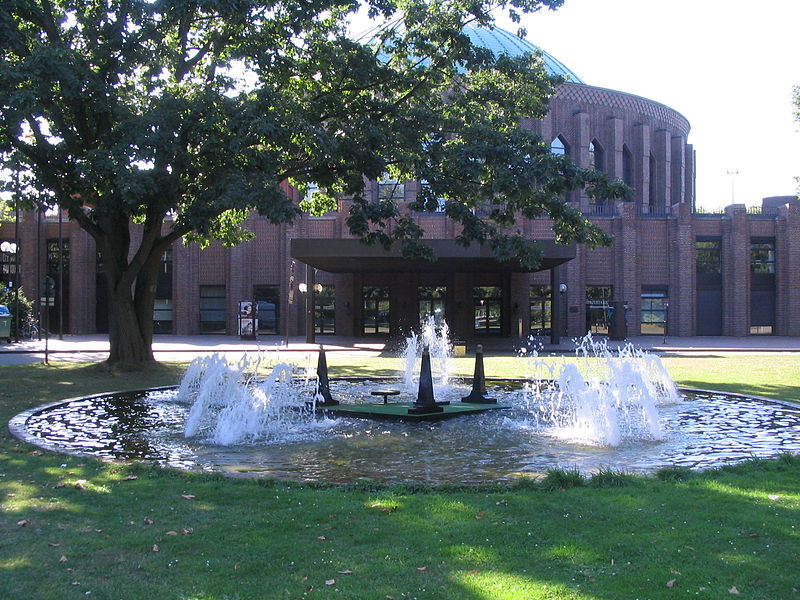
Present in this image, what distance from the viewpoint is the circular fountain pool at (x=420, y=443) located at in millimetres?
8391

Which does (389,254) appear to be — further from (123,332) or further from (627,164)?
(627,164)

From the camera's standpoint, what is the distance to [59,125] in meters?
18.6

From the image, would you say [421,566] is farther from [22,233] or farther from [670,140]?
[670,140]

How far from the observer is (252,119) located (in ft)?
53.4

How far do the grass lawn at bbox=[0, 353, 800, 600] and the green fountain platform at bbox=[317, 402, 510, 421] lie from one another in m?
4.63

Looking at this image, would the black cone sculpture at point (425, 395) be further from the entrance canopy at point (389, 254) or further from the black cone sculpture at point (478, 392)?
the entrance canopy at point (389, 254)

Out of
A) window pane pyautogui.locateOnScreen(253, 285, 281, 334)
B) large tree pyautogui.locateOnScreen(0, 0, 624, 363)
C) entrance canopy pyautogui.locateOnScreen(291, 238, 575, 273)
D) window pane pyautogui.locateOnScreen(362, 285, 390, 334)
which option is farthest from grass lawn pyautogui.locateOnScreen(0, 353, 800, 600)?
window pane pyautogui.locateOnScreen(253, 285, 281, 334)

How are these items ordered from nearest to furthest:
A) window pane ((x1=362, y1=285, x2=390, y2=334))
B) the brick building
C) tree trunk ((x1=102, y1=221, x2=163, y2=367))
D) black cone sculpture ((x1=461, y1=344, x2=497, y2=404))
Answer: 1. black cone sculpture ((x1=461, y1=344, x2=497, y2=404))
2. tree trunk ((x1=102, y1=221, x2=163, y2=367))
3. the brick building
4. window pane ((x1=362, y1=285, x2=390, y2=334))

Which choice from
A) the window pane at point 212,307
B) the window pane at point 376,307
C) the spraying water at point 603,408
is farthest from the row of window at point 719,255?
the spraying water at point 603,408

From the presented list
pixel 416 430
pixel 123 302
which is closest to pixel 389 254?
pixel 123 302

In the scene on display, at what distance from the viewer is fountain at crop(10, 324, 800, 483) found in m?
8.63

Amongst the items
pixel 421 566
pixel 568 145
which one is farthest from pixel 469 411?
pixel 568 145

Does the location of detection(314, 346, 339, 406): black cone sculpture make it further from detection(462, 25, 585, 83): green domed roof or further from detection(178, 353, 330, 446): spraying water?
detection(462, 25, 585, 83): green domed roof

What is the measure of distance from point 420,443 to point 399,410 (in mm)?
2338
